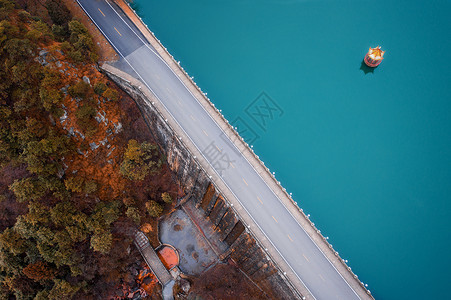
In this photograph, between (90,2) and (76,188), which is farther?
(90,2)

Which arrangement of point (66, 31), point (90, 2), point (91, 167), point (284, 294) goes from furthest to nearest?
point (90, 2)
point (66, 31)
point (91, 167)
point (284, 294)

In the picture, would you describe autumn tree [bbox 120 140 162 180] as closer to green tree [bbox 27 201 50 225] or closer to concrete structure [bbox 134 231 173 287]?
concrete structure [bbox 134 231 173 287]

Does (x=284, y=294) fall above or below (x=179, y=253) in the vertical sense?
below

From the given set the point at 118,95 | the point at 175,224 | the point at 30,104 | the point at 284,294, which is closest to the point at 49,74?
the point at 30,104

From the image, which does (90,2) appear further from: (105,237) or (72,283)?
(72,283)

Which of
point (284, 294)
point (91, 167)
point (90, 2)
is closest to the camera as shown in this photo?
point (284, 294)

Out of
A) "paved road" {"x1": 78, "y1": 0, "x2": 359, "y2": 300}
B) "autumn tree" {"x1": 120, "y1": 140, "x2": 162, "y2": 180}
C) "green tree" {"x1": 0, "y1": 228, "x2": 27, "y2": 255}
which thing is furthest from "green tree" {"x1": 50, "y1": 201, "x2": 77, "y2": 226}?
"paved road" {"x1": 78, "y1": 0, "x2": 359, "y2": 300}

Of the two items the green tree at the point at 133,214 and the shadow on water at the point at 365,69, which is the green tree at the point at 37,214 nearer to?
the green tree at the point at 133,214

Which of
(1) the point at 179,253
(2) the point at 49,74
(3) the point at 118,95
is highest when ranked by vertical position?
(2) the point at 49,74
